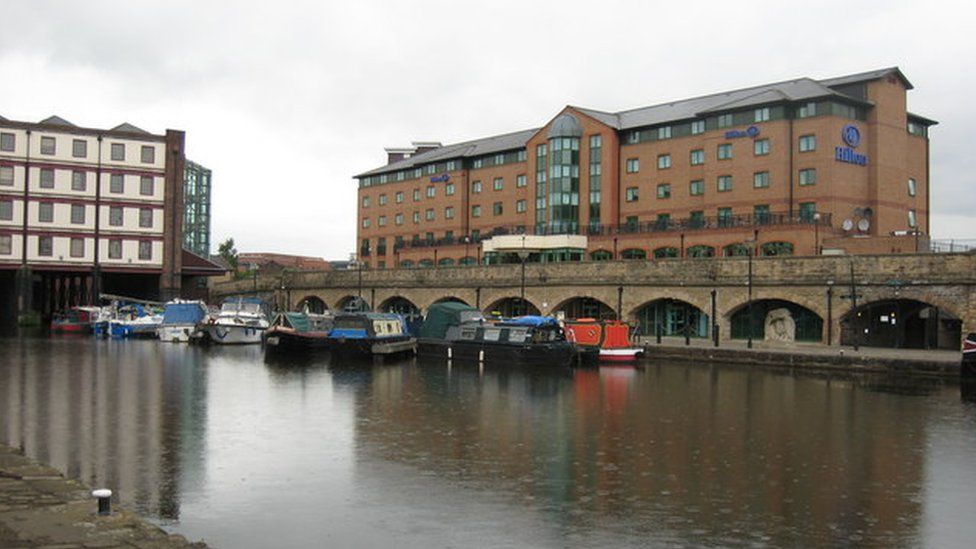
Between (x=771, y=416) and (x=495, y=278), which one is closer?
(x=771, y=416)

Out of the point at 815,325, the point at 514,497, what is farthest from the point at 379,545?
the point at 815,325

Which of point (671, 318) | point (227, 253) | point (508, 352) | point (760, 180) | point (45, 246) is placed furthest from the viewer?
point (227, 253)

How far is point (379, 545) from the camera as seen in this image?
10359mm

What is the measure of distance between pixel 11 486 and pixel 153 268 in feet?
197

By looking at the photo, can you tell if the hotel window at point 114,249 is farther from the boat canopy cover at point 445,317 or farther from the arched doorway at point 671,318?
the arched doorway at point 671,318

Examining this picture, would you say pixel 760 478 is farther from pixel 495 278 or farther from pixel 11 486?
pixel 495 278

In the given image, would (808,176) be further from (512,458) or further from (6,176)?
(6,176)

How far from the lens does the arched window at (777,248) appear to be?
5075 cm

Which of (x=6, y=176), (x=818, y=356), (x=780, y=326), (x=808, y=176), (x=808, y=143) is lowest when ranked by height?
(x=818, y=356)

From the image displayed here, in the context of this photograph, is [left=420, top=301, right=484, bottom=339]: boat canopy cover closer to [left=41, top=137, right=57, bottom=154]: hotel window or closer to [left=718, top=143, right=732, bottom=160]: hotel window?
[left=718, top=143, right=732, bottom=160]: hotel window

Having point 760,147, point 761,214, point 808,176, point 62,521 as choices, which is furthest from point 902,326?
point 62,521

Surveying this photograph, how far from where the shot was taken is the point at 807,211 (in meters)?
52.6

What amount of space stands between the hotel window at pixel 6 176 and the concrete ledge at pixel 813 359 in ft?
160

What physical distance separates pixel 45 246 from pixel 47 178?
5.10 m
